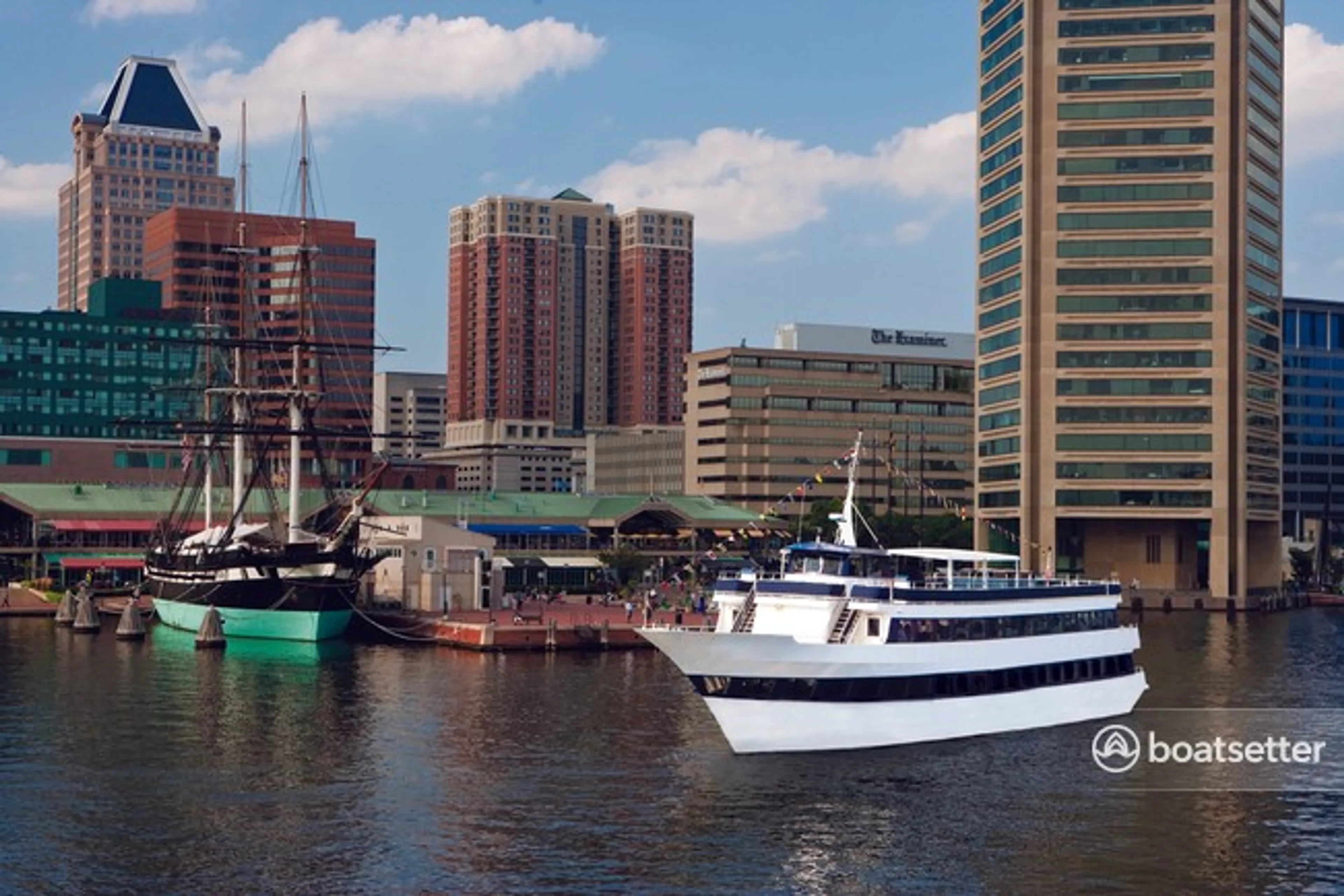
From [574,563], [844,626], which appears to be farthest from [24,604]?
[844,626]

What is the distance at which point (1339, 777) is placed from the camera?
2729 inches

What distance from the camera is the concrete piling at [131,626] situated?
125 metres

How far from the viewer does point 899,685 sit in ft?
232

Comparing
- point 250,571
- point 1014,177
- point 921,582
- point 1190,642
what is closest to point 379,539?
point 250,571

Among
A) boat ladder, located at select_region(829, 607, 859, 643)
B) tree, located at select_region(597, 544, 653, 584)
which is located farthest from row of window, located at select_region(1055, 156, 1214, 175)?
boat ladder, located at select_region(829, 607, 859, 643)

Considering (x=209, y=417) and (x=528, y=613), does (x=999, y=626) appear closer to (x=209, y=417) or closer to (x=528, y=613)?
(x=528, y=613)

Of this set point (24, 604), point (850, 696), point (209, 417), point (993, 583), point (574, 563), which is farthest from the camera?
point (574, 563)

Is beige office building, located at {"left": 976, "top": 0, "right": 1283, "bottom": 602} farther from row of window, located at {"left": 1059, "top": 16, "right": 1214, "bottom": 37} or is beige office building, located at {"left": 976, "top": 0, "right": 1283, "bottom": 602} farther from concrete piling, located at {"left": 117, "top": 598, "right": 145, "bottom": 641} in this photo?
concrete piling, located at {"left": 117, "top": 598, "right": 145, "bottom": 641}

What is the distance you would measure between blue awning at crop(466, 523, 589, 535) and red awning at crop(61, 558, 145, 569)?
109 ft

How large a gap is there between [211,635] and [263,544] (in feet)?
59.6

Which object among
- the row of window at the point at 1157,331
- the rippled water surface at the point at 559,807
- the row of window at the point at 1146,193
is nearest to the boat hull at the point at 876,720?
the rippled water surface at the point at 559,807

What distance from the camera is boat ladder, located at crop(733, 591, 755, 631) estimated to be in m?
71.6

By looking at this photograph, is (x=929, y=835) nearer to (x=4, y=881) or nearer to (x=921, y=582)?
(x=921, y=582)

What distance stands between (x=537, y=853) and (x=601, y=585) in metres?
117
